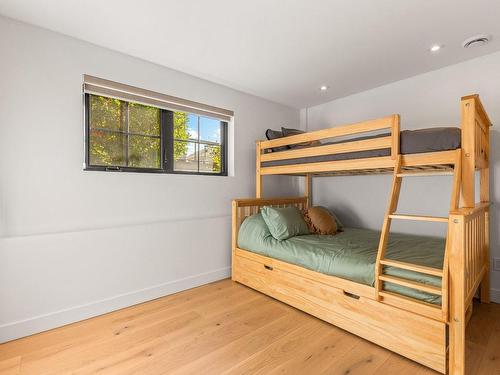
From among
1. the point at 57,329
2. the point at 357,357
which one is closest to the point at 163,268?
the point at 57,329

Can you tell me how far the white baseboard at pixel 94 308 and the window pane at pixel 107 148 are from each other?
1120mm

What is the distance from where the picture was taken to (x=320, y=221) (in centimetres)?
270

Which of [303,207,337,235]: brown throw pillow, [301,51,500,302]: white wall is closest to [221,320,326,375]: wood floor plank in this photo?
[303,207,337,235]: brown throw pillow

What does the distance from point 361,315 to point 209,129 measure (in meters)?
2.28

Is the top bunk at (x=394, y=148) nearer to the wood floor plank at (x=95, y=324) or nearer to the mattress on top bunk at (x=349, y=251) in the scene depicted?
the mattress on top bunk at (x=349, y=251)

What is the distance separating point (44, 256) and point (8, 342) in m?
0.56

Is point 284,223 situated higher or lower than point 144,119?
lower

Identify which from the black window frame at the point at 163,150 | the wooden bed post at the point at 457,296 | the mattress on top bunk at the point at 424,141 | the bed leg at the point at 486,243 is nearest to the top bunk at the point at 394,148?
the mattress on top bunk at the point at 424,141

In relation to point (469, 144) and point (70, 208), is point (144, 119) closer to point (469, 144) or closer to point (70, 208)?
point (70, 208)

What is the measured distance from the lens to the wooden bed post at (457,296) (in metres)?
1.35

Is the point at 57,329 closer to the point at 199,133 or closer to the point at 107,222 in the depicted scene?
the point at 107,222

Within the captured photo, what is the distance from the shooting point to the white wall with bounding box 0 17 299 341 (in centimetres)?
176

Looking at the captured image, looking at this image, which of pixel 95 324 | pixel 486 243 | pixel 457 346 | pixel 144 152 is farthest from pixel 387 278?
pixel 144 152

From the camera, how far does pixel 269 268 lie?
2416 mm
